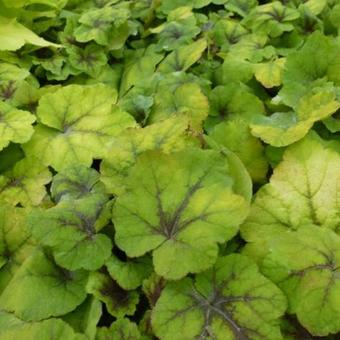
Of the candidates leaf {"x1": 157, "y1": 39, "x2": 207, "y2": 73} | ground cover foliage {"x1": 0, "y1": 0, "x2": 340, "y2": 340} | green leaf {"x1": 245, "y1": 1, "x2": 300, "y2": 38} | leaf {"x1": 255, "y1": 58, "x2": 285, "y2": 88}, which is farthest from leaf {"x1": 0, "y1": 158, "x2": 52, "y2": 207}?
green leaf {"x1": 245, "y1": 1, "x2": 300, "y2": 38}

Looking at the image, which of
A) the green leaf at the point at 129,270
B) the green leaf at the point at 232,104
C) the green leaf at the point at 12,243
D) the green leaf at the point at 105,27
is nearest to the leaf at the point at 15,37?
the green leaf at the point at 105,27

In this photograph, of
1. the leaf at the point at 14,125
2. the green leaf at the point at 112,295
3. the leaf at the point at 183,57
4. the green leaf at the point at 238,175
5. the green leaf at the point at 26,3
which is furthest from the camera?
the green leaf at the point at 26,3

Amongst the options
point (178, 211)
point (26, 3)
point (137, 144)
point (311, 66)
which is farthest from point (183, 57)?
point (178, 211)

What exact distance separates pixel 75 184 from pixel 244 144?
443mm

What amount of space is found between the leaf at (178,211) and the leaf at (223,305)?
0.19ft

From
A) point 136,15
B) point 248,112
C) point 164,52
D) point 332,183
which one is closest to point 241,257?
point 332,183

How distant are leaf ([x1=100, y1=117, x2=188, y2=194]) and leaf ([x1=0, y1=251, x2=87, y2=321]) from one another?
228mm

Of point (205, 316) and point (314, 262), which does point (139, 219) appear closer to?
point (205, 316)

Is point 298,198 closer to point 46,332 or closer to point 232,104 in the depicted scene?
point 232,104

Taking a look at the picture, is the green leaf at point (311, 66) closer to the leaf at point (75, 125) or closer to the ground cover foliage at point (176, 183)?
the ground cover foliage at point (176, 183)

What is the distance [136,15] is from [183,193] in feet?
3.72

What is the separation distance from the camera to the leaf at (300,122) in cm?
135

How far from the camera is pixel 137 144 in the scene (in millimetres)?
1349

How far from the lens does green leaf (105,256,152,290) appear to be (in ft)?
3.79
